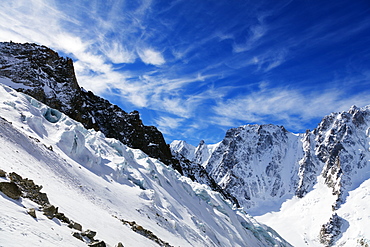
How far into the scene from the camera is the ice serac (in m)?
57.0

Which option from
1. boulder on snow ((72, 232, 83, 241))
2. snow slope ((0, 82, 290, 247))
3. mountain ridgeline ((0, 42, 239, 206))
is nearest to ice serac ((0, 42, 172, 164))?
mountain ridgeline ((0, 42, 239, 206))

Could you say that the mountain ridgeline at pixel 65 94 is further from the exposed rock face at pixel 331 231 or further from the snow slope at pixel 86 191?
the exposed rock face at pixel 331 231

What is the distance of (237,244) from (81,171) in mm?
26119

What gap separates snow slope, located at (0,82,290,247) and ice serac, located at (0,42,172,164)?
94.3ft

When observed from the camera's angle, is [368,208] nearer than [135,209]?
No

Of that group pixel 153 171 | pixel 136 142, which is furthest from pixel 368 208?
pixel 153 171

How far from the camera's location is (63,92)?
65.9 meters

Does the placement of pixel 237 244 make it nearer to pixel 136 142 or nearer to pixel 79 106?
pixel 79 106

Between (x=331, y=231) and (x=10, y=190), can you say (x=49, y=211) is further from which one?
(x=331, y=231)

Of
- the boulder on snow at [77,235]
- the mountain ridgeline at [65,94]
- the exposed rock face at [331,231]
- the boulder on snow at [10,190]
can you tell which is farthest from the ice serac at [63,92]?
the exposed rock face at [331,231]

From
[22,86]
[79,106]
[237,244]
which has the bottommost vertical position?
[237,244]

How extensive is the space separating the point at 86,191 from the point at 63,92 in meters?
52.2

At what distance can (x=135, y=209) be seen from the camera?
78.3ft

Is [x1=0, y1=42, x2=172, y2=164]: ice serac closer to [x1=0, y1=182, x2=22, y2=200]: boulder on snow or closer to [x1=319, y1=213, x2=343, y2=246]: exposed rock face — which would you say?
[x1=0, y1=182, x2=22, y2=200]: boulder on snow
